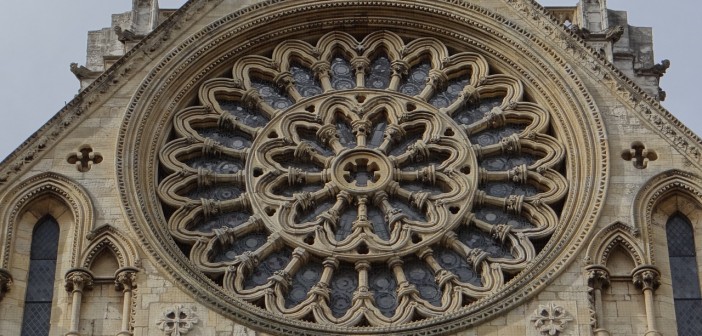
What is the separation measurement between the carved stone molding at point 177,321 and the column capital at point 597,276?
16.2ft

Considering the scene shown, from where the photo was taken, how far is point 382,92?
113 ft

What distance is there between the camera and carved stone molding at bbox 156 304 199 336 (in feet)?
101

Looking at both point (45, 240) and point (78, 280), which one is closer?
point (78, 280)

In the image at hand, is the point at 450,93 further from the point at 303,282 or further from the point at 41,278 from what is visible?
the point at 41,278

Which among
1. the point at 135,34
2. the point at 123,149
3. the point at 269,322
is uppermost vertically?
the point at 135,34

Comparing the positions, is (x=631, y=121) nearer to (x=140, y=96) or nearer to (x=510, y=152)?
(x=510, y=152)

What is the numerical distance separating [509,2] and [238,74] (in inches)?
154

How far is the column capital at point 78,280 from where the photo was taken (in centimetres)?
3114

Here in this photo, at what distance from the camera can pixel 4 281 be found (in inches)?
1234

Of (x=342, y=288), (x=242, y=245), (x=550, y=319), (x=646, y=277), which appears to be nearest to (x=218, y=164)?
(x=242, y=245)

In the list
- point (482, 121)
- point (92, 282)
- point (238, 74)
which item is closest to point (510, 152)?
point (482, 121)

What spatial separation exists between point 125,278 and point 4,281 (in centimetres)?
155

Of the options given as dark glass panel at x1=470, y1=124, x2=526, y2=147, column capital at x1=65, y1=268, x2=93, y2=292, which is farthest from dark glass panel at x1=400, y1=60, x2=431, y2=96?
column capital at x1=65, y1=268, x2=93, y2=292

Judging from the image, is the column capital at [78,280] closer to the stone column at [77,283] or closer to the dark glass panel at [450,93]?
the stone column at [77,283]
